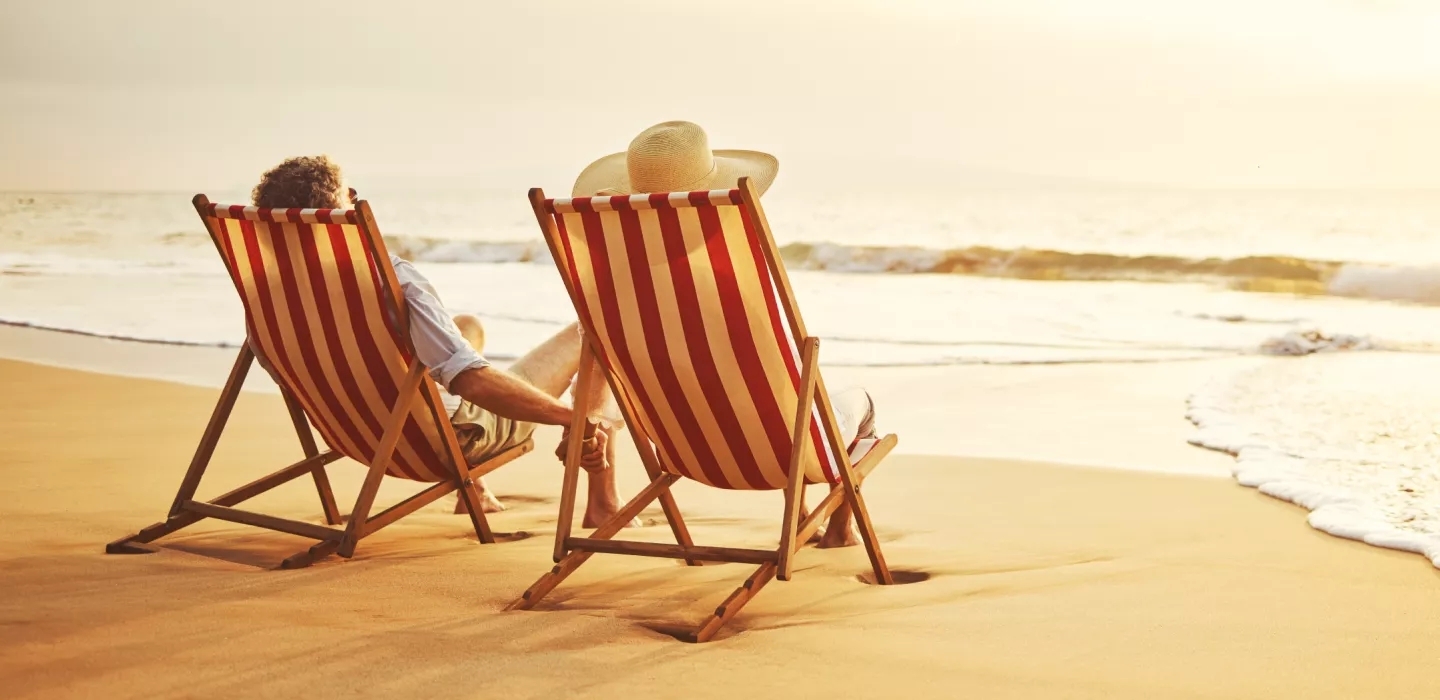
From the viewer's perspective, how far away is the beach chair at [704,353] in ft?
8.89

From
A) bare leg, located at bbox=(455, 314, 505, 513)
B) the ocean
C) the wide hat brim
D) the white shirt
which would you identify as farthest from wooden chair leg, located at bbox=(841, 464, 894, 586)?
the ocean

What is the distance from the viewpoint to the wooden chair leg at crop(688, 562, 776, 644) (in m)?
2.60

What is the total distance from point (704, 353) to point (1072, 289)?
13349mm

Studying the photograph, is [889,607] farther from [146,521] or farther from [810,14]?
[810,14]

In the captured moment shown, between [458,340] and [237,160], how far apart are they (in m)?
29.3

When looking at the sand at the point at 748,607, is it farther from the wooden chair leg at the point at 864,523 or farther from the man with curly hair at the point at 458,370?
the man with curly hair at the point at 458,370

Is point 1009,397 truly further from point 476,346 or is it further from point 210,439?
point 210,439

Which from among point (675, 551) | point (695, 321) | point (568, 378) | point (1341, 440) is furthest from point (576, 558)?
point (1341, 440)

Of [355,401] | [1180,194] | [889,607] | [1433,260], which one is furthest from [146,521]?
[1180,194]

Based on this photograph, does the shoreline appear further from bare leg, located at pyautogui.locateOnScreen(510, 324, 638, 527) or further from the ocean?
bare leg, located at pyautogui.locateOnScreen(510, 324, 638, 527)

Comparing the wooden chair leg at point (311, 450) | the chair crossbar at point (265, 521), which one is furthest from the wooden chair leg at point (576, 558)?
the wooden chair leg at point (311, 450)

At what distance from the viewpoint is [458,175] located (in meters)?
31.0

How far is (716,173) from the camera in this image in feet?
11.2

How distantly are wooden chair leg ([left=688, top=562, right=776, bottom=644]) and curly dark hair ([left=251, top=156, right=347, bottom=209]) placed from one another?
1433mm
